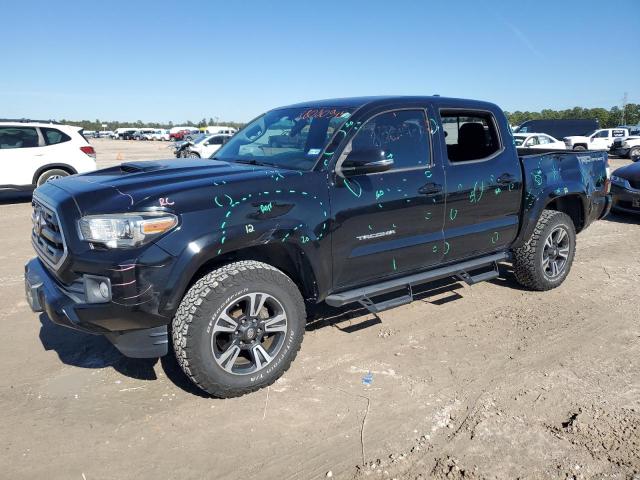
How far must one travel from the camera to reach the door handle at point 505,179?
4.68 m

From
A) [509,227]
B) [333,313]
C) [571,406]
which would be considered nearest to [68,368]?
[333,313]

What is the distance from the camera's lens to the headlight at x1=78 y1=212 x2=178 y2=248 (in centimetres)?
286

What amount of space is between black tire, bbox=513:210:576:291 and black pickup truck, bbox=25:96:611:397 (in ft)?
1.04

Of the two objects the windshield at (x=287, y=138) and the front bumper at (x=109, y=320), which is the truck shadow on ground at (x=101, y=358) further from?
the windshield at (x=287, y=138)

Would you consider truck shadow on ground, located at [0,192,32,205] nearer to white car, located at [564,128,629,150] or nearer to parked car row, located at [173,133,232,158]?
parked car row, located at [173,133,232,158]

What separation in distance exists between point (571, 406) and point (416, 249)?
1562 mm

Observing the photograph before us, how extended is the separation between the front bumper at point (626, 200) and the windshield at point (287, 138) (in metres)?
7.88

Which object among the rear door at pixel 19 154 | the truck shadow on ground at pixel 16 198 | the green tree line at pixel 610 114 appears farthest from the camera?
the green tree line at pixel 610 114

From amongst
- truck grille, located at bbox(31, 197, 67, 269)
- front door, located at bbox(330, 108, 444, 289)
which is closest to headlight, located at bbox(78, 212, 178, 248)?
truck grille, located at bbox(31, 197, 67, 269)

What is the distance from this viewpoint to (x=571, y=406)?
3219mm

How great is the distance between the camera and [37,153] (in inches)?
425

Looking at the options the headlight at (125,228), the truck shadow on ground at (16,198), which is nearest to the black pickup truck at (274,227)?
the headlight at (125,228)

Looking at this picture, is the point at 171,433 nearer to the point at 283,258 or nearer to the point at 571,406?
the point at 283,258

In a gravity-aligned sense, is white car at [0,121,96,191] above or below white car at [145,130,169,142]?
above
